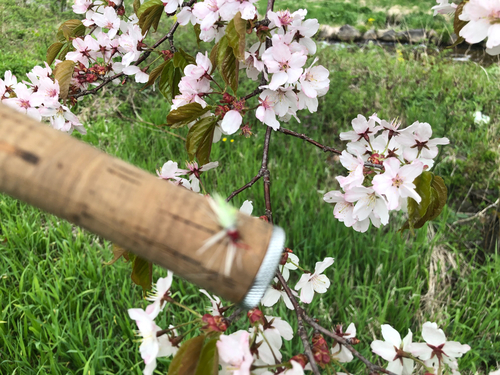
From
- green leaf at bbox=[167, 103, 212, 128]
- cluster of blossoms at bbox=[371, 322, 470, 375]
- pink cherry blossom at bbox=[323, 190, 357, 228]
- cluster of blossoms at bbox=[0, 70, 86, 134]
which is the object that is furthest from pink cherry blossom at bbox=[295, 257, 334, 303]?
cluster of blossoms at bbox=[0, 70, 86, 134]

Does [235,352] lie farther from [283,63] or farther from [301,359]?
[283,63]

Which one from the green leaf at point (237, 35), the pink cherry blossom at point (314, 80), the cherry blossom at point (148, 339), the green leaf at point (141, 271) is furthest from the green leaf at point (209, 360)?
the pink cherry blossom at point (314, 80)

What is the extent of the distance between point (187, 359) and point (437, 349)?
47 cm

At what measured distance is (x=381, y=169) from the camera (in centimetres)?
82

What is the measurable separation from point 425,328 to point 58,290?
1434 mm

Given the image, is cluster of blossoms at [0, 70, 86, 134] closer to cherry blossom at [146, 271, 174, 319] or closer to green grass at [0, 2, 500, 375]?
cherry blossom at [146, 271, 174, 319]

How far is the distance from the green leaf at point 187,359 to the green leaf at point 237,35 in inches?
20.9

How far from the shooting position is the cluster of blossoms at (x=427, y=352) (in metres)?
0.68

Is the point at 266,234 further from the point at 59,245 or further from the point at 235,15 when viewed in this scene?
the point at 59,245

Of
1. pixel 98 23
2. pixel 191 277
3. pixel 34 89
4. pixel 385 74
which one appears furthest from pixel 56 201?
pixel 385 74

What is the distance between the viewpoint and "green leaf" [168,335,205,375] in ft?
1.74

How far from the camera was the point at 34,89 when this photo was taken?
3.52 feet

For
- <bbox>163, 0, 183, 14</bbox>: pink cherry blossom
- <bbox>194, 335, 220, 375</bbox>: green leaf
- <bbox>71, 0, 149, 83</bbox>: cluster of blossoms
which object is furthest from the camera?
<bbox>71, 0, 149, 83</bbox>: cluster of blossoms

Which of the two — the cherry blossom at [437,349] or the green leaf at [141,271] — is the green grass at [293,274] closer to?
the green leaf at [141,271]
